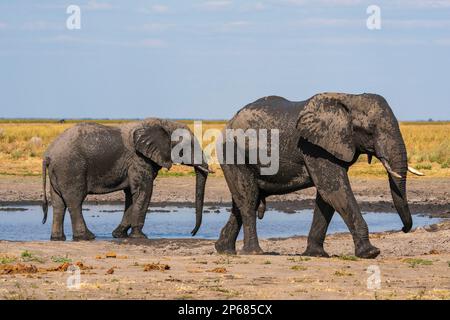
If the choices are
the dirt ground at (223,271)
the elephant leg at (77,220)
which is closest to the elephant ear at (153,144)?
the elephant leg at (77,220)

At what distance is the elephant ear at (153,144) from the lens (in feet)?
77.1

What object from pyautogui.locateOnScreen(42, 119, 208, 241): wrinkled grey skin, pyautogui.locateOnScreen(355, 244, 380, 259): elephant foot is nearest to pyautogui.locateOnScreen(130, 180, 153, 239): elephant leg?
pyautogui.locateOnScreen(42, 119, 208, 241): wrinkled grey skin

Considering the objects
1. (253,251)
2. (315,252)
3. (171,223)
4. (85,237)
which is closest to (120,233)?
(85,237)

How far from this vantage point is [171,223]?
28.0 meters

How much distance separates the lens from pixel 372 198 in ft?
116

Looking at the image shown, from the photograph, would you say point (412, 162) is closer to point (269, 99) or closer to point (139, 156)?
point (139, 156)

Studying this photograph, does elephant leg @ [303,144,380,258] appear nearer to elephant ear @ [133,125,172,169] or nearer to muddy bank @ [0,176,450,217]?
elephant ear @ [133,125,172,169]

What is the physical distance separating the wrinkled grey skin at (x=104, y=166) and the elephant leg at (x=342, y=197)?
20.4 ft

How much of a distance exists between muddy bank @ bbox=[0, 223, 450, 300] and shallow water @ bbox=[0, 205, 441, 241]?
19.5 ft

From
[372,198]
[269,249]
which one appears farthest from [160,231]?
[372,198]

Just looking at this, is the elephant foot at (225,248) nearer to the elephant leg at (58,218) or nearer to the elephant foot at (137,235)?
the elephant foot at (137,235)

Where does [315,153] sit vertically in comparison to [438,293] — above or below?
above

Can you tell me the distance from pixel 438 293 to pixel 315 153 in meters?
4.48

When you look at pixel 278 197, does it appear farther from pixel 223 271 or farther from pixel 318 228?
pixel 223 271
